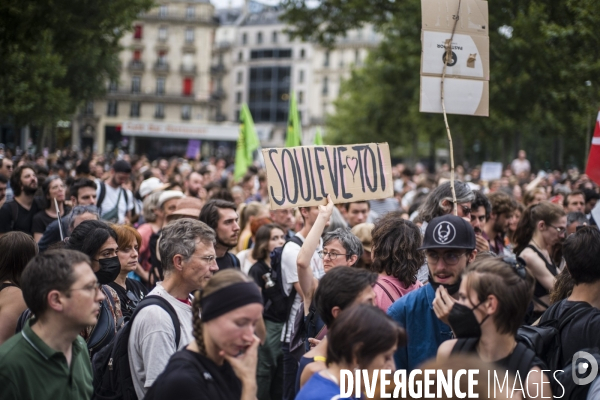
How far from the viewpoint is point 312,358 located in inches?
156

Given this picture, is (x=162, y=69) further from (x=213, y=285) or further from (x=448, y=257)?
(x=213, y=285)

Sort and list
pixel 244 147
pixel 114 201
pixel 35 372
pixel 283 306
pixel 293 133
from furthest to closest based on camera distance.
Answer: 1. pixel 244 147
2. pixel 293 133
3. pixel 114 201
4. pixel 283 306
5. pixel 35 372

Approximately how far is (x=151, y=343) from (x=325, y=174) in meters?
2.23

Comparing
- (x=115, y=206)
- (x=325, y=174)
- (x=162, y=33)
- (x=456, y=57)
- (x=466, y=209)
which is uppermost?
(x=162, y=33)

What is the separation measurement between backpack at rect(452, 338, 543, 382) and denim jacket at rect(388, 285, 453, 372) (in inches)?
25.9

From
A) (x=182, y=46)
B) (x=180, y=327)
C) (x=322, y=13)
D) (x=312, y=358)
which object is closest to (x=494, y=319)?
(x=312, y=358)

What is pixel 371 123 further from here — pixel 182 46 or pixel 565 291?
pixel 182 46

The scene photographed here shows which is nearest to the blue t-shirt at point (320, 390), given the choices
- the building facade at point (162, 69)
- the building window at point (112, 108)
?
the building facade at point (162, 69)

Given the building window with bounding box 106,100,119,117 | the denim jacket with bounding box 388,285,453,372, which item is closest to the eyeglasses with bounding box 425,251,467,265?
the denim jacket with bounding box 388,285,453,372

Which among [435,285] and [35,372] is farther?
[435,285]

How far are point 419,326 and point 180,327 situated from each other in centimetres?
130

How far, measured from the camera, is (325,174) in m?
6.19

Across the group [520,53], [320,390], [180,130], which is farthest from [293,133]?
[180,130]

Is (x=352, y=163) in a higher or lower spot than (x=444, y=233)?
higher
